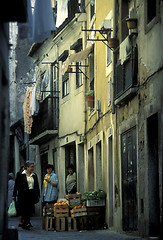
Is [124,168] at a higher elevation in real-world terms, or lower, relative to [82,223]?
higher

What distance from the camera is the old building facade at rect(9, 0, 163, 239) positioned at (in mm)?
14281

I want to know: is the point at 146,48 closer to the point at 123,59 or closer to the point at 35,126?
the point at 123,59

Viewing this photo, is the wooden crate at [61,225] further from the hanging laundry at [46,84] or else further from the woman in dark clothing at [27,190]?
the hanging laundry at [46,84]

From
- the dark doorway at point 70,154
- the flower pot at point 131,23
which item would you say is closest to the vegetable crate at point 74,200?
the flower pot at point 131,23

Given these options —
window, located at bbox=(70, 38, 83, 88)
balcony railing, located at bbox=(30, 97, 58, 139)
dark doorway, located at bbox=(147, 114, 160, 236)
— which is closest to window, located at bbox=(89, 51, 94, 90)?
window, located at bbox=(70, 38, 83, 88)

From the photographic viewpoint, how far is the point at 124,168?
17.2 m

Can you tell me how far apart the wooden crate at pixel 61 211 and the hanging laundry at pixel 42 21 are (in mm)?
7405

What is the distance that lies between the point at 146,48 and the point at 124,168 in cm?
348

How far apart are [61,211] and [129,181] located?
118 inches

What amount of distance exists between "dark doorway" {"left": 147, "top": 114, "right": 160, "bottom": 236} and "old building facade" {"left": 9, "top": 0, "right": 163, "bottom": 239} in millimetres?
18

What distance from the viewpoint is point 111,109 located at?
18.5 metres

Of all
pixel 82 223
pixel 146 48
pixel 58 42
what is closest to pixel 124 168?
pixel 82 223

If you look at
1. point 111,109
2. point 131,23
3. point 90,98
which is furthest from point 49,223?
point 131,23

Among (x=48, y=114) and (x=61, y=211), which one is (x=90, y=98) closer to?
(x=61, y=211)
